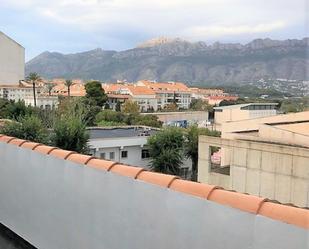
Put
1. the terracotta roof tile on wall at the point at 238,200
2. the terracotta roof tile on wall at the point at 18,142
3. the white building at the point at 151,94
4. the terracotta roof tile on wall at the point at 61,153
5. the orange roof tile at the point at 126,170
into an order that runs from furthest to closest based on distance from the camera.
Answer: the white building at the point at 151,94
the terracotta roof tile on wall at the point at 18,142
the terracotta roof tile on wall at the point at 61,153
the orange roof tile at the point at 126,170
the terracotta roof tile on wall at the point at 238,200

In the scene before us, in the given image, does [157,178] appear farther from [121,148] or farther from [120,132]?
[120,132]

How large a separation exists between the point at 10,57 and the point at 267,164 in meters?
28.8

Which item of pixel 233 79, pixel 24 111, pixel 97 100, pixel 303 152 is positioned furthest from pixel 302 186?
pixel 233 79

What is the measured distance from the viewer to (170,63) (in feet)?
430

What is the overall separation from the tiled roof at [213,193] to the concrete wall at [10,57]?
35.0 m

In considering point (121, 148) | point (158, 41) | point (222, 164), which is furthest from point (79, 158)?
point (158, 41)

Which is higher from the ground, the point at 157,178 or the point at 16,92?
the point at 157,178

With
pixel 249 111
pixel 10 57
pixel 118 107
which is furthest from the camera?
pixel 118 107

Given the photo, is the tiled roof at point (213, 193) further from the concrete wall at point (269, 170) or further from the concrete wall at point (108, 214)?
the concrete wall at point (269, 170)

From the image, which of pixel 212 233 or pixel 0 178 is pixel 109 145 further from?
pixel 212 233

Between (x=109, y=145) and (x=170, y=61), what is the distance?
378 ft

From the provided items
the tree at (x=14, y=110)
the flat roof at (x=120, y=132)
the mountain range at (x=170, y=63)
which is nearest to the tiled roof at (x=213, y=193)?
the flat roof at (x=120, y=132)

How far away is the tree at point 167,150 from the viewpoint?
722 inches

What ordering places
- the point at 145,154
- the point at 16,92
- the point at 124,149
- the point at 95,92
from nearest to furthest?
the point at 124,149, the point at 145,154, the point at 95,92, the point at 16,92
